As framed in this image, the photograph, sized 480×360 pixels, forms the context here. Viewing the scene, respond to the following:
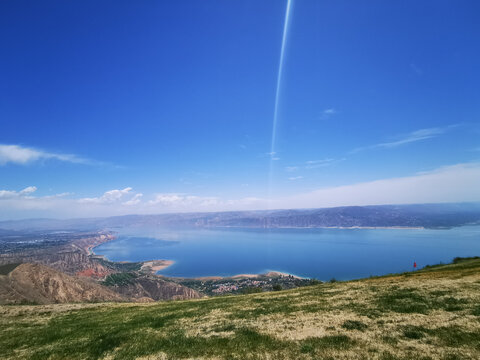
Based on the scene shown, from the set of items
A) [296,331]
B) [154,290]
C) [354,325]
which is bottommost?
[154,290]

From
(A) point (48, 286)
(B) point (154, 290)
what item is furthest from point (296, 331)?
(B) point (154, 290)

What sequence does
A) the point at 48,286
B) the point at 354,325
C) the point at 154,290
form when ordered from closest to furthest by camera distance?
the point at 354,325, the point at 48,286, the point at 154,290

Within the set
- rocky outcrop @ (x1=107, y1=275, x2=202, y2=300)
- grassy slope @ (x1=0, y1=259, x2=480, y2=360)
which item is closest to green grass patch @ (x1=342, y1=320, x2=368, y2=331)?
grassy slope @ (x1=0, y1=259, x2=480, y2=360)

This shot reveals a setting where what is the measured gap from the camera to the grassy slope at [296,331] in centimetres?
916

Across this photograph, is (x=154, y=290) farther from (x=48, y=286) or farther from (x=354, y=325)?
(x=354, y=325)

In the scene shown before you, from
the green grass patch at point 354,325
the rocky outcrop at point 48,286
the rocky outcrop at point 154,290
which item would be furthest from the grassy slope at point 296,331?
the rocky outcrop at point 154,290

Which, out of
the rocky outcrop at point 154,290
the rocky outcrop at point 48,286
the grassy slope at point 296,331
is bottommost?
the rocky outcrop at point 154,290

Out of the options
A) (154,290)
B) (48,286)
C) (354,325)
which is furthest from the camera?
(154,290)

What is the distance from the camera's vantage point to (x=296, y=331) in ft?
37.9

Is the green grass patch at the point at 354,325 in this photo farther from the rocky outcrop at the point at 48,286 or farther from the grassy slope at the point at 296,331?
the rocky outcrop at the point at 48,286

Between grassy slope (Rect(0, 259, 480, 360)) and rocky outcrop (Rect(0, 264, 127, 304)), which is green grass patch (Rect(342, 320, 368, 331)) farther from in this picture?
rocky outcrop (Rect(0, 264, 127, 304))

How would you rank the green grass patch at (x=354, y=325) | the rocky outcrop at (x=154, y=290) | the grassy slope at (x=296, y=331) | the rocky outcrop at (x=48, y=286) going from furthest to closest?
the rocky outcrop at (x=154, y=290), the rocky outcrop at (x=48, y=286), the green grass patch at (x=354, y=325), the grassy slope at (x=296, y=331)

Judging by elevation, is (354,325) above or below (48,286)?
above

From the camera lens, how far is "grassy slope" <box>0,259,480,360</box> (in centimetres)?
916
